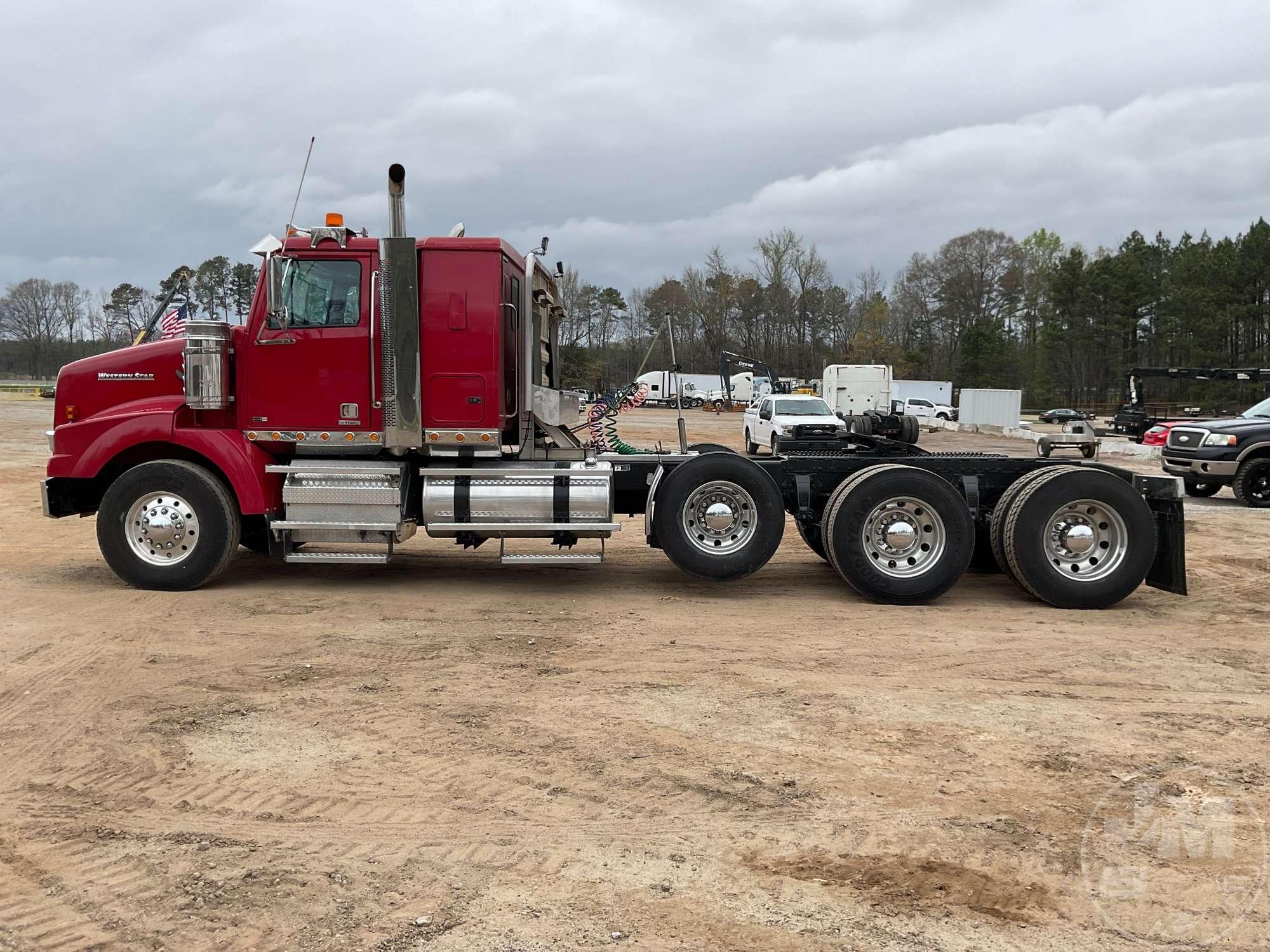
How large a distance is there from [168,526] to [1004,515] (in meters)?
7.37

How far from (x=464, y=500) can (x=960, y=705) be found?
4.56 metres

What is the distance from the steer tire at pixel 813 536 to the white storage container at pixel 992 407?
4181 centimetres

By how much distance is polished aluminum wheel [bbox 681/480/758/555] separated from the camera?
8.38 meters

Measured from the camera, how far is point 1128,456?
2653cm

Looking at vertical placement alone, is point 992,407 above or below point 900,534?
above

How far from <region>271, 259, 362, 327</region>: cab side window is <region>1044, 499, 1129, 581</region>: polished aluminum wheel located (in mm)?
6341

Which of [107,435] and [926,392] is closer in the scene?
[107,435]

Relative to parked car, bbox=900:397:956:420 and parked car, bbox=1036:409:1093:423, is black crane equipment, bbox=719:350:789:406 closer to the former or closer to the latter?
parked car, bbox=900:397:956:420

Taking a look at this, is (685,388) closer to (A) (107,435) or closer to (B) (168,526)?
(A) (107,435)

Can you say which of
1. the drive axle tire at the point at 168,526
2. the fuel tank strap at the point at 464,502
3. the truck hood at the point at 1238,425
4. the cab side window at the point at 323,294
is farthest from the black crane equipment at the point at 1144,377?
the drive axle tire at the point at 168,526

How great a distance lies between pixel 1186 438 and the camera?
1708cm

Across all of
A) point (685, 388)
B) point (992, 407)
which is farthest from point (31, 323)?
point (992, 407)

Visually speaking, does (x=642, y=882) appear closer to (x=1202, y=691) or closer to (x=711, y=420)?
(x=1202, y=691)

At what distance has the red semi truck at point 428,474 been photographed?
8.19 metres
